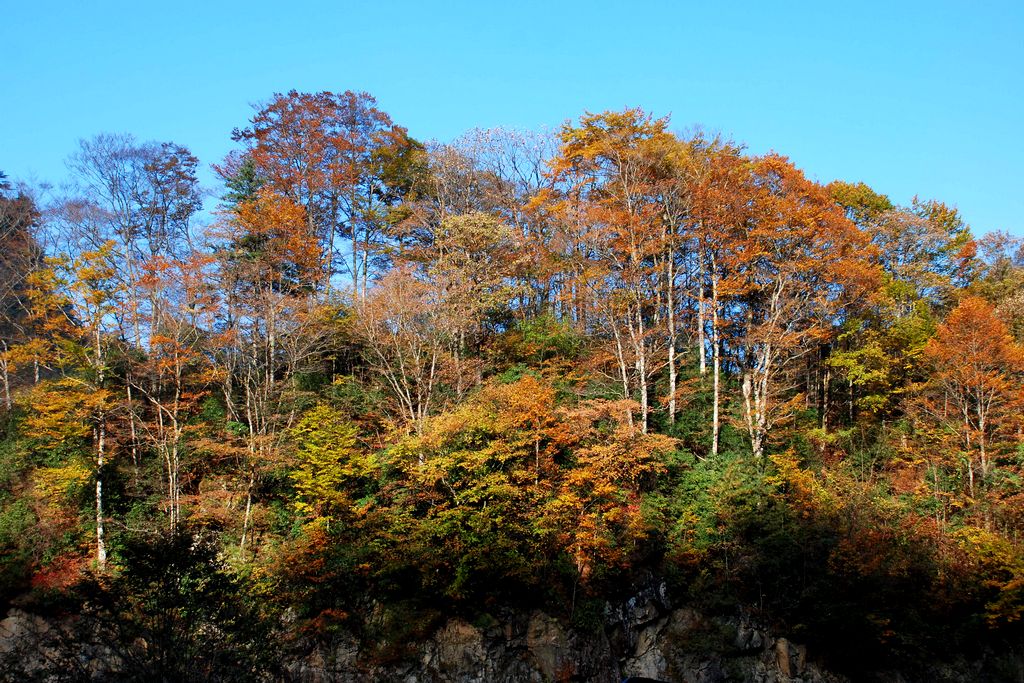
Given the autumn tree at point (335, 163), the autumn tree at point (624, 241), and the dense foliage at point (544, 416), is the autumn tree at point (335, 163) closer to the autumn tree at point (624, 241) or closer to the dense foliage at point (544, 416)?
the dense foliage at point (544, 416)

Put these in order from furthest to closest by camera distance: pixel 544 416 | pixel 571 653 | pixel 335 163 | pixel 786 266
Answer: pixel 335 163 → pixel 786 266 → pixel 544 416 → pixel 571 653

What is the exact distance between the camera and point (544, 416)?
19641mm

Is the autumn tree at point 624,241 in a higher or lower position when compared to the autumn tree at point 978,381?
higher

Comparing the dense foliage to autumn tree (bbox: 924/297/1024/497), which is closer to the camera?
the dense foliage

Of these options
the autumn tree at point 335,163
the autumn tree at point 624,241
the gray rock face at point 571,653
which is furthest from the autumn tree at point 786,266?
the autumn tree at point 335,163

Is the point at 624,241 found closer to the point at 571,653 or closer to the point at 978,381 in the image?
the point at 978,381

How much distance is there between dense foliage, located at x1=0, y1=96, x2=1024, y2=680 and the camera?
1714cm

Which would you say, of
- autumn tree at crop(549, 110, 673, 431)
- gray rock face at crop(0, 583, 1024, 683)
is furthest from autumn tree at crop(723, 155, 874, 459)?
gray rock face at crop(0, 583, 1024, 683)

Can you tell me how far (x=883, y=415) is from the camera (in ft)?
80.6

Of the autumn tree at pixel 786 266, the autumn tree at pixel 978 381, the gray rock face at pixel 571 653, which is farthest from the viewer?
the autumn tree at pixel 786 266

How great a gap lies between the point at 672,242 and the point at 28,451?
23.8m

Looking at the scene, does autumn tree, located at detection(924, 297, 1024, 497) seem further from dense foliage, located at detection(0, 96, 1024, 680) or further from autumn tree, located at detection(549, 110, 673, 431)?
autumn tree, located at detection(549, 110, 673, 431)

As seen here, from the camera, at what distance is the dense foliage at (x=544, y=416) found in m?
17.1

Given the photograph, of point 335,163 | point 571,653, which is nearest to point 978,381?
point 571,653
